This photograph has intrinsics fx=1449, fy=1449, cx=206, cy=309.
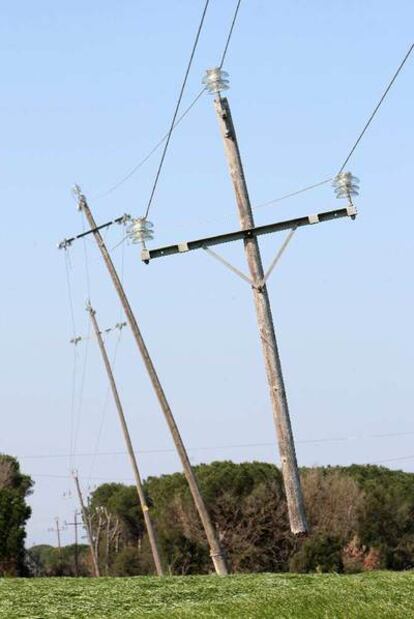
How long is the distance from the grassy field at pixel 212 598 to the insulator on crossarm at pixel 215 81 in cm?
718

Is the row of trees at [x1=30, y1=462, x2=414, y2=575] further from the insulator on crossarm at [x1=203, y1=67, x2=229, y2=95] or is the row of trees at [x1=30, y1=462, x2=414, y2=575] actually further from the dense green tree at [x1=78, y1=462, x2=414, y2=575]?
the insulator on crossarm at [x1=203, y1=67, x2=229, y2=95]

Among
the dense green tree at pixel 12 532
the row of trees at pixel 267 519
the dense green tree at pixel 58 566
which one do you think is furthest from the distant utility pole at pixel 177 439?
the dense green tree at pixel 58 566

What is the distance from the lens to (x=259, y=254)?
2050 cm

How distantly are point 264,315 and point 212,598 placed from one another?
4.99 metres

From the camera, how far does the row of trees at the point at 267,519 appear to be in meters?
81.1

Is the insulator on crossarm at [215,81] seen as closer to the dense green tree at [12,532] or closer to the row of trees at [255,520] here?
the row of trees at [255,520]

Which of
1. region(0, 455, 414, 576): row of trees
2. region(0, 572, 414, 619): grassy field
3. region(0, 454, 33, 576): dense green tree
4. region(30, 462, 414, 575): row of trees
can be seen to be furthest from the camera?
region(30, 462, 414, 575): row of trees

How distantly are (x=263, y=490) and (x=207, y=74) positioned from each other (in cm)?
6407

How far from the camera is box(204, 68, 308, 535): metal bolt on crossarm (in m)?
20.5

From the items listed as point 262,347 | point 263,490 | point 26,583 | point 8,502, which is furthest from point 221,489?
point 262,347

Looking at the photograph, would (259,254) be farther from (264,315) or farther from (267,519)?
(267,519)

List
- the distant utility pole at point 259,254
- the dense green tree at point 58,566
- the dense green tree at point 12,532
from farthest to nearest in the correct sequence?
the dense green tree at point 58,566 → the dense green tree at point 12,532 → the distant utility pole at point 259,254

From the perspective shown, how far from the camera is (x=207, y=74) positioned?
2056 cm

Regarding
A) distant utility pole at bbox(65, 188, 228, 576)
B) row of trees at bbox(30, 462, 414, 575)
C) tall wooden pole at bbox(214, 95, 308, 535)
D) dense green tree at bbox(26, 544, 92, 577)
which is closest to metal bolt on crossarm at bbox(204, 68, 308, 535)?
tall wooden pole at bbox(214, 95, 308, 535)
